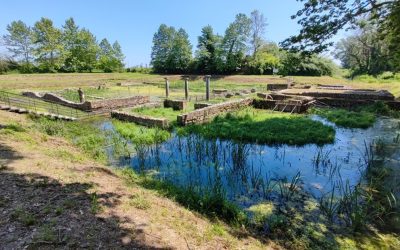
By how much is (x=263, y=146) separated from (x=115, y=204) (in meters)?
7.17

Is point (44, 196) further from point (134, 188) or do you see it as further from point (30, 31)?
point (30, 31)

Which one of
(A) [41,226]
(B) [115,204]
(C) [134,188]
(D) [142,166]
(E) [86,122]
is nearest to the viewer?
(A) [41,226]

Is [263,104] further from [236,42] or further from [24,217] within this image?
[236,42]

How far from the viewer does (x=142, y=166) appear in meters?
9.17

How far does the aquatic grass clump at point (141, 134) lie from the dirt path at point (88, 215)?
3716 millimetres

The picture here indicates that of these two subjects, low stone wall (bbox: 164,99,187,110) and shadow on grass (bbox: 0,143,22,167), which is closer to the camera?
shadow on grass (bbox: 0,143,22,167)

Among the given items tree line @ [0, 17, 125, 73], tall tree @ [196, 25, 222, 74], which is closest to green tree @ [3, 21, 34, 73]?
tree line @ [0, 17, 125, 73]

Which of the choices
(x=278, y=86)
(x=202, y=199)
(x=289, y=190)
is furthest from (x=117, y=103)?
(x=278, y=86)

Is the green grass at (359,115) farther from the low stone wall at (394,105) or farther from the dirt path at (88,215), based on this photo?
the dirt path at (88,215)

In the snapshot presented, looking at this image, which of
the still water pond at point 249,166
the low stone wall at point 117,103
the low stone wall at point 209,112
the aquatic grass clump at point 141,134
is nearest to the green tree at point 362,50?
the low stone wall at point 209,112

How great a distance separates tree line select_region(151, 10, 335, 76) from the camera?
4772cm

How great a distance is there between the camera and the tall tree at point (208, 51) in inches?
2003

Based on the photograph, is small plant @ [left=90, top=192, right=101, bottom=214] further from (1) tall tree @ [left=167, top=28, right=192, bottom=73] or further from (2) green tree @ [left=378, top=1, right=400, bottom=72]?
(1) tall tree @ [left=167, top=28, right=192, bottom=73]

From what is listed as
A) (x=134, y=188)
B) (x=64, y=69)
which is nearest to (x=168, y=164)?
(x=134, y=188)
